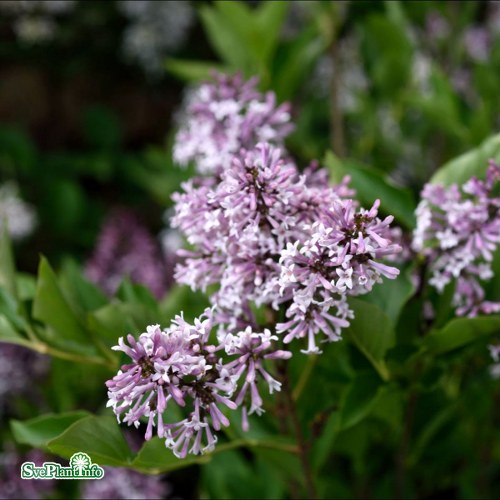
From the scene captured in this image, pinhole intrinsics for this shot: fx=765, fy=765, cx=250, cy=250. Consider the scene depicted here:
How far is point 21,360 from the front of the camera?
1.36 m

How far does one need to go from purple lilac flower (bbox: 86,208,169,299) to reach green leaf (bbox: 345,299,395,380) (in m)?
0.71

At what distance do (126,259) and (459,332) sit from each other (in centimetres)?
92

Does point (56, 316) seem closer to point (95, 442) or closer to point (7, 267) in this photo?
point (7, 267)

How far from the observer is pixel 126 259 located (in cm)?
155

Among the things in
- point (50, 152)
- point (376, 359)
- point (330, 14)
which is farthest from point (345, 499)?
point (50, 152)

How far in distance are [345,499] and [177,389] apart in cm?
51

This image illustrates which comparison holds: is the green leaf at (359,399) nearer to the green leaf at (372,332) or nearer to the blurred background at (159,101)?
the green leaf at (372,332)

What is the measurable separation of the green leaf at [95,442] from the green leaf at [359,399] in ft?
0.74

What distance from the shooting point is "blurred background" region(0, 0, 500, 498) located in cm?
131

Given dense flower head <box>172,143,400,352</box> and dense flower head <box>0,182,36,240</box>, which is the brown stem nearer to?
dense flower head <box>172,143,400,352</box>

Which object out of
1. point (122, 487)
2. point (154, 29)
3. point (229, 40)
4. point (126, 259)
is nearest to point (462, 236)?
point (122, 487)

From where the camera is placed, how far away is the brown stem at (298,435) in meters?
0.72

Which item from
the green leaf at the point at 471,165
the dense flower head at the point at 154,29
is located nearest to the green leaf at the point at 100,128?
the dense flower head at the point at 154,29

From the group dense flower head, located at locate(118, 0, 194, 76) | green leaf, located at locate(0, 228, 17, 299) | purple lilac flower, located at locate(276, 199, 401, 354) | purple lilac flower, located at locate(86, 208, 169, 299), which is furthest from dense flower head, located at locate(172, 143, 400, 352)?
dense flower head, located at locate(118, 0, 194, 76)
